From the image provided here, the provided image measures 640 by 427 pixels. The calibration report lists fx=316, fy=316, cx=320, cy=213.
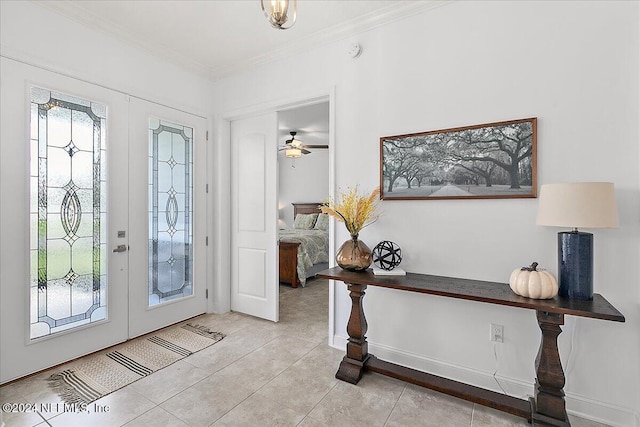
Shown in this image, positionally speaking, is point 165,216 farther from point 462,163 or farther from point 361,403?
point 462,163

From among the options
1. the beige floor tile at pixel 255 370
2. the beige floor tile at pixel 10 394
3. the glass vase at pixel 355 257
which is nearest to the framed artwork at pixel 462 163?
the glass vase at pixel 355 257

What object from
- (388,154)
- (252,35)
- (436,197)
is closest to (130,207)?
(252,35)

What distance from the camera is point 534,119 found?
6.50 ft

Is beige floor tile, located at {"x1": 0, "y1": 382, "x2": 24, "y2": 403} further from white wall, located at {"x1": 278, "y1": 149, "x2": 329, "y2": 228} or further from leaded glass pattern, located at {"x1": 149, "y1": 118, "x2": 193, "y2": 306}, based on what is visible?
white wall, located at {"x1": 278, "y1": 149, "x2": 329, "y2": 228}

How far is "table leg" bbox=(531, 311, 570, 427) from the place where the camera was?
169cm

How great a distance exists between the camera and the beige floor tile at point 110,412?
1810mm

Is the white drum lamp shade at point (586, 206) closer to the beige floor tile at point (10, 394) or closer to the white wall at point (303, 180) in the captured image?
the beige floor tile at point (10, 394)

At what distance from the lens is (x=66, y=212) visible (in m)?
2.46

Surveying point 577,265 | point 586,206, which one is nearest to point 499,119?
point 586,206

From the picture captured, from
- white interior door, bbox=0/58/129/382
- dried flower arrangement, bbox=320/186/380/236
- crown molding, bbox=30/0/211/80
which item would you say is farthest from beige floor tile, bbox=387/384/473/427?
crown molding, bbox=30/0/211/80

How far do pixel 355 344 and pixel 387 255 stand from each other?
69 centimetres

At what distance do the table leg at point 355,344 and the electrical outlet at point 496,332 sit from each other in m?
0.84

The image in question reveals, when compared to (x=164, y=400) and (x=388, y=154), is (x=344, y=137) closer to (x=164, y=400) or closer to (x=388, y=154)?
(x=388, y=154)

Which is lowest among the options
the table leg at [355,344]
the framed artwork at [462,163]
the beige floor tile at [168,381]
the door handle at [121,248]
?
the beige floor tile at [168,381]
